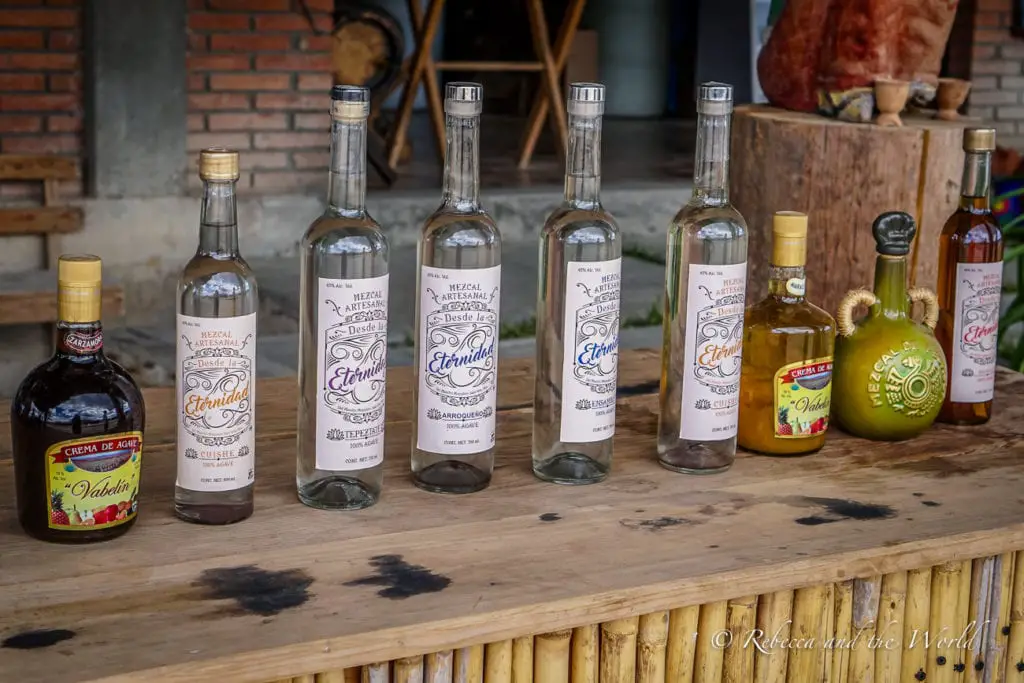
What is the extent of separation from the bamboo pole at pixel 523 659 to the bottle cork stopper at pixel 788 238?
49 cm

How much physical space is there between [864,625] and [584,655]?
28cm

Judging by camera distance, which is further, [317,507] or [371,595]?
[317,507]

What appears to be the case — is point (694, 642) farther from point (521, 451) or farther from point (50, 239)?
point (50, 239)

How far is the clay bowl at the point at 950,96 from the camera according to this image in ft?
5.89

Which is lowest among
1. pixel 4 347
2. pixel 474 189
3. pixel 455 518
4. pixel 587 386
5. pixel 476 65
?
pixel 4 347

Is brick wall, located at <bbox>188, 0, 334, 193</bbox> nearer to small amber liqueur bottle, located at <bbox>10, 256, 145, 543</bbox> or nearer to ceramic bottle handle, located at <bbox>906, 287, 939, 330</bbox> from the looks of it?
ceramic bottle handle, located at <bbox>906, 287, 939, 330</bbox>

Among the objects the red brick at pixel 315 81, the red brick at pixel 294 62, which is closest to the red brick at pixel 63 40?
the red brick at pixel 294 62

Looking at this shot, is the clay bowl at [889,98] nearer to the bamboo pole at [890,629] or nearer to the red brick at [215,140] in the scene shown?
the bamboo pole at [890,629]

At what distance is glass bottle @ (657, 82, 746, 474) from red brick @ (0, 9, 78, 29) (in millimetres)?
3067

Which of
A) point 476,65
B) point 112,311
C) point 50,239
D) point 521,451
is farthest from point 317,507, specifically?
point 476,65

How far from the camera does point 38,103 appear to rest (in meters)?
3.96

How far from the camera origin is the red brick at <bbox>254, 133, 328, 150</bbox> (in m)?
4.27

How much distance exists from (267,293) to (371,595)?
9.75 ft

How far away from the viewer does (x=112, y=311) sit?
3303mm
